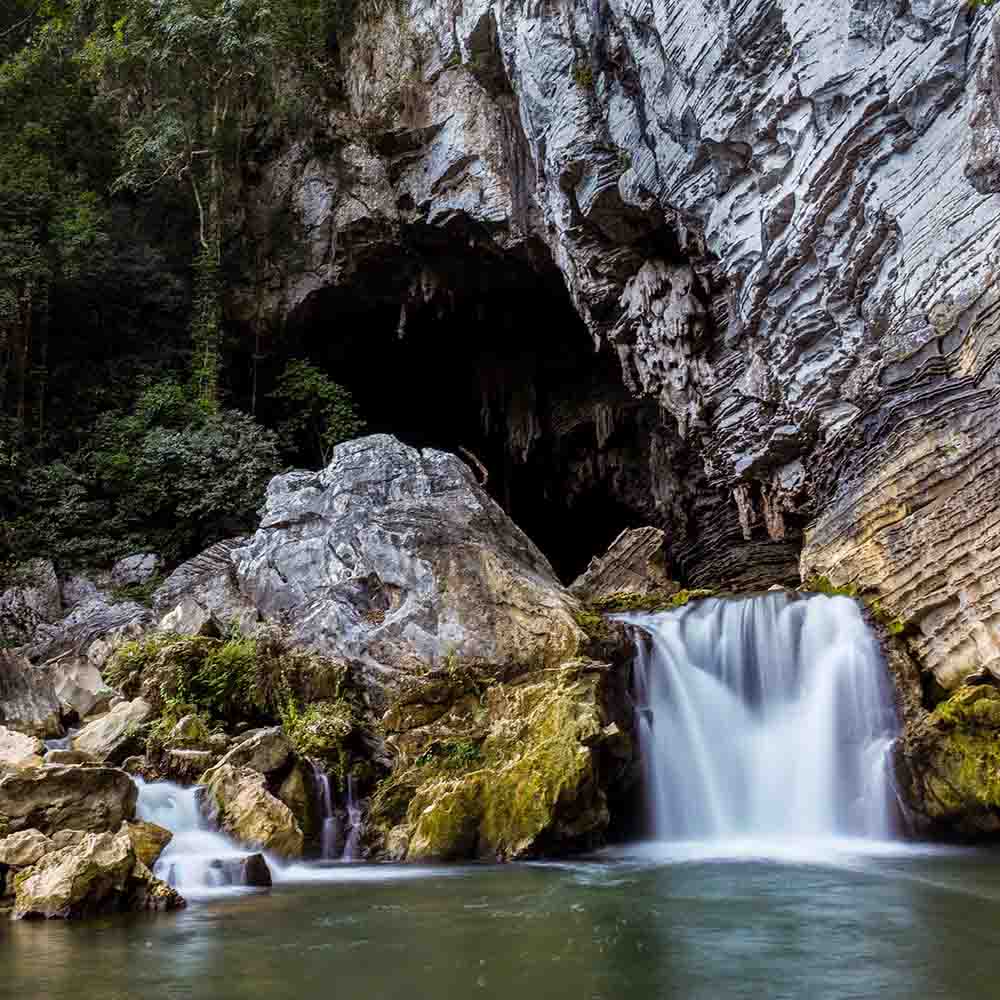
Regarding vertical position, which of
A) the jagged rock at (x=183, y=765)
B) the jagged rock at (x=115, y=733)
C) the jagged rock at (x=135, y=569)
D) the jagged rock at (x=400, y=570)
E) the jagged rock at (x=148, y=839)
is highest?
the jagged rock at (x=135, y=569)

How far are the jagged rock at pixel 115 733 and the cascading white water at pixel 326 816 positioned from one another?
75.5 inches

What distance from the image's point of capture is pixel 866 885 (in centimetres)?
685

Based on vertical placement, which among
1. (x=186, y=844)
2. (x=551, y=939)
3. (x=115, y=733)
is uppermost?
(x=115, y=733)

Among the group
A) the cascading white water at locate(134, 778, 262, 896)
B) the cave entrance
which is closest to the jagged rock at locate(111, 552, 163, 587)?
the cave entrance

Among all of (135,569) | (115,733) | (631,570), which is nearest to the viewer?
(115,733)

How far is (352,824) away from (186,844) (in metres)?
1.82

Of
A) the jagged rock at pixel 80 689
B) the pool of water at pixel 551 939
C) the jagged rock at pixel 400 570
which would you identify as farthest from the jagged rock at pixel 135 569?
the pool of water at pixel 551 939

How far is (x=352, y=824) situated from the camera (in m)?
8.98

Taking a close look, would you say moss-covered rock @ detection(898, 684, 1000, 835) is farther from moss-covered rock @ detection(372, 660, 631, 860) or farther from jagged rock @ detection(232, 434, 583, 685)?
jagged rock @ detection(232, 434, 583, 685)

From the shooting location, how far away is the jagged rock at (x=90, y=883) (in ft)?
19.2

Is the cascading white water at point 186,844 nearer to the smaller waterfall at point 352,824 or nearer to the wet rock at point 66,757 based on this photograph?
the wet rock at point 66,757

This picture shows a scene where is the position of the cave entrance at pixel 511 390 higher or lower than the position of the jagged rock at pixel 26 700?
higher

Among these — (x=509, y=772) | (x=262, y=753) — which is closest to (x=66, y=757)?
(x=262, y=753)

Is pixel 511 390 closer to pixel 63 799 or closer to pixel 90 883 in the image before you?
pixel 63 799
